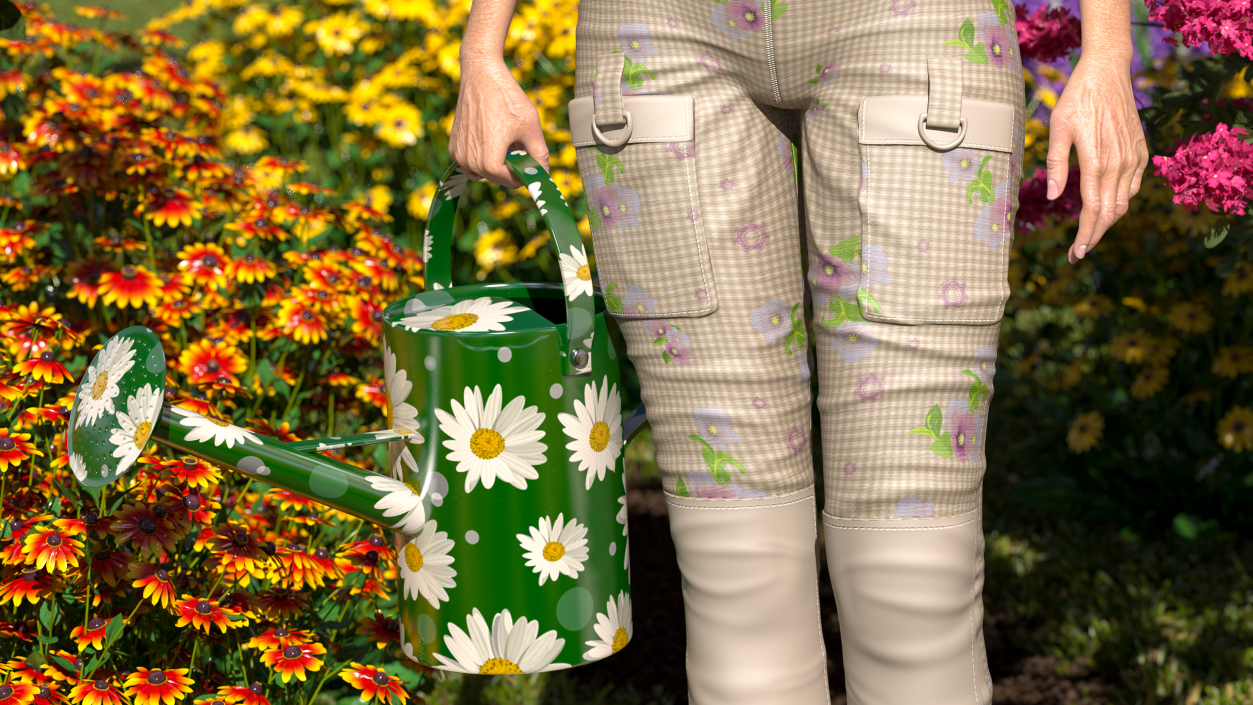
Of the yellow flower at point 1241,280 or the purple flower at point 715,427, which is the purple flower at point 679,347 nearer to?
the purple flower at point 715,427

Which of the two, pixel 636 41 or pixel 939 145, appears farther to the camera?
pixel 636 41

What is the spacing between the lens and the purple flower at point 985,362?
4.25 feet

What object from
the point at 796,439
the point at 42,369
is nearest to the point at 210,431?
the point at 42,369

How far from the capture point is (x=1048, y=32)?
2.11m

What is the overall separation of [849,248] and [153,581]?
3.56 feet

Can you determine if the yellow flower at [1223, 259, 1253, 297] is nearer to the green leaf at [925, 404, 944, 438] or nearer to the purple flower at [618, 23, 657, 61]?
the green leaf at [925, 404, 944, 438]

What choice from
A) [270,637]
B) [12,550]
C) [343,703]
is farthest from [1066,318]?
[12,550]

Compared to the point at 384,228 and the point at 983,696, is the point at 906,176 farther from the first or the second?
the point at 384,228

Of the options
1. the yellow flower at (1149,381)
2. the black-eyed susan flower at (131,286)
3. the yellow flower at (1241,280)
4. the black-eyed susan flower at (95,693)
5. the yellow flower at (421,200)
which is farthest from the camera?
the yellow flower at (421,200)

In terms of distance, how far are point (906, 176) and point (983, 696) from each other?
0.64 meters

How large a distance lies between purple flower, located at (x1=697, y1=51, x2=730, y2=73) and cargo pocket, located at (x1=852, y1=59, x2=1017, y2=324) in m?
0.18

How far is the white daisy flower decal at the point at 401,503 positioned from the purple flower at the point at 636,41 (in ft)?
2.11

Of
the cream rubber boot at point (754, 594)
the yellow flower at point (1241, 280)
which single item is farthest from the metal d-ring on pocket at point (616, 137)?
the yellow flower at point (1241, 280)

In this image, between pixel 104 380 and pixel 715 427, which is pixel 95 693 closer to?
pixel 104 380
